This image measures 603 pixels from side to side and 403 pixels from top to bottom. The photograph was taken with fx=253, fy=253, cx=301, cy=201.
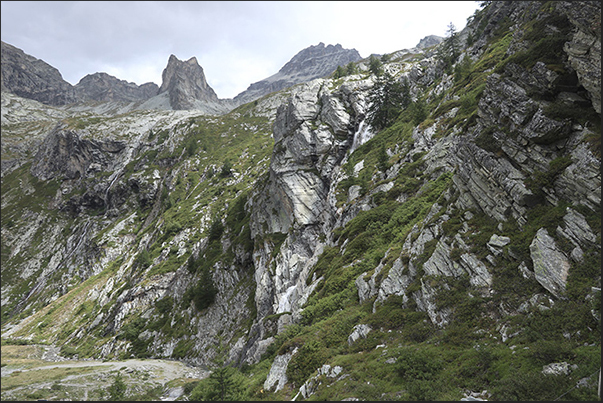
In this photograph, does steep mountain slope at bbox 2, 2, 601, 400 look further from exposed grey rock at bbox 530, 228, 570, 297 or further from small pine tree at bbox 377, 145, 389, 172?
small pine tree at bbox 377, 145, 389, 172

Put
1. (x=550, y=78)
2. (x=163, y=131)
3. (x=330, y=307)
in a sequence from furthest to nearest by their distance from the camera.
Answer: (x=163, y=131) < (x=330, y=307) < (x=550, y=78)

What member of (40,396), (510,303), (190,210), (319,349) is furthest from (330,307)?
(190,210)

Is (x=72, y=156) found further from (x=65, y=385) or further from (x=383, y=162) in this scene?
(x=383, y=162)

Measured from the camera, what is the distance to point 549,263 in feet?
37.8

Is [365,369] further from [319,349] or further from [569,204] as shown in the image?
[569,204]

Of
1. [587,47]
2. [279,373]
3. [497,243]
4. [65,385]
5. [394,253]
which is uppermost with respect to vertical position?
[587,47]

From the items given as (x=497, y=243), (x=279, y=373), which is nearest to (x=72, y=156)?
(x=279, y=373)

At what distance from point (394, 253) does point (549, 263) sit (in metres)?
10.8

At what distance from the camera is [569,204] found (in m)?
12.5

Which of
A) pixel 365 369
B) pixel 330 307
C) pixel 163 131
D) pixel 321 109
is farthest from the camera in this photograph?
pixel 163 131

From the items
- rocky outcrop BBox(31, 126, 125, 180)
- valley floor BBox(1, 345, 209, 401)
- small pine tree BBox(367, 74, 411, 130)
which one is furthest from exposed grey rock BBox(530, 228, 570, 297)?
rocky outcrop BBox(31, 126, 125, 180)

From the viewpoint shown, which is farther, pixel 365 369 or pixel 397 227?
pixel 397 227

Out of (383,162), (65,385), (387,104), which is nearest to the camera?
(65,385)

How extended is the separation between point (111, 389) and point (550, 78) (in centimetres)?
3566
